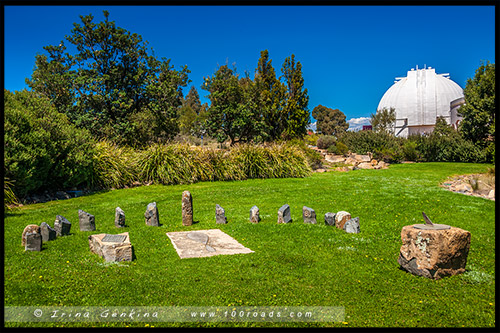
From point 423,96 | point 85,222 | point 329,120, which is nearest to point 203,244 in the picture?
point 85,222

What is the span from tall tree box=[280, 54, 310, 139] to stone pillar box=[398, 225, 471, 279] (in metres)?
19.4

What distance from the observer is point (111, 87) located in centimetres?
1641

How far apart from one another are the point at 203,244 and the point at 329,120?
52.3 meters

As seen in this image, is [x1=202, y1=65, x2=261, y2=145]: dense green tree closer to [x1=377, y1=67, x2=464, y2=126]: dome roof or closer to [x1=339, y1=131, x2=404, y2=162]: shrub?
[x1=339, y1=131, x2=404, y2=162]: shrub

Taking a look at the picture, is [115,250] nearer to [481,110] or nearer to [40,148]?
[40,148]

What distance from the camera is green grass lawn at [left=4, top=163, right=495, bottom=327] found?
3264mm

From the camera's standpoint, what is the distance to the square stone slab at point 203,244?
16.0ft

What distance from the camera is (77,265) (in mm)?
4105

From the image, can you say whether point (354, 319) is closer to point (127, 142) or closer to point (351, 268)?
point (351, 268)

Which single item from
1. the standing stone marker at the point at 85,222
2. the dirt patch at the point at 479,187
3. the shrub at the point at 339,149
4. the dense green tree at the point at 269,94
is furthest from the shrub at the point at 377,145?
the standing stone marker at the point at 85,222

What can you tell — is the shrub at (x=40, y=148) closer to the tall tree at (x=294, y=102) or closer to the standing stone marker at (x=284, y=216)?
the standing stone marker at (x=284, y=216)

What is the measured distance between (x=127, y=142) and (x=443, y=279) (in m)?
15.6

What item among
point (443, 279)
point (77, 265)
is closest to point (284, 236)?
point (443, 279)

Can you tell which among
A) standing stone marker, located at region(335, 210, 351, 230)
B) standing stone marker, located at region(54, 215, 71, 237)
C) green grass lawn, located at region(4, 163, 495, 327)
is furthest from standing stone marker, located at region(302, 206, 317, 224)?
standing stone marker, located at region(54, 215, 71, 237)
